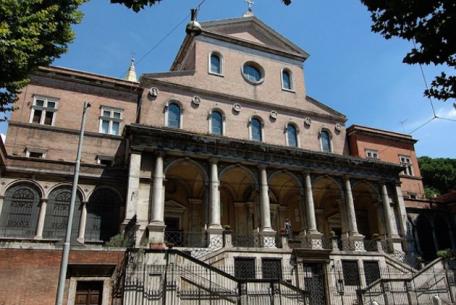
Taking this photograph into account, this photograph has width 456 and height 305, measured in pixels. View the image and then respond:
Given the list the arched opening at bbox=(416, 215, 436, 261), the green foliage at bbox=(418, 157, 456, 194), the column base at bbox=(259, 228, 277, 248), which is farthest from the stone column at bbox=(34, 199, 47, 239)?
the green foliage at bbox=(418, 157, 456, 194)

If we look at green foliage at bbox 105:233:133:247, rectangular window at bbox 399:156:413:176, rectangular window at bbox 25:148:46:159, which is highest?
rectangular window at bbox 399:156:413:176

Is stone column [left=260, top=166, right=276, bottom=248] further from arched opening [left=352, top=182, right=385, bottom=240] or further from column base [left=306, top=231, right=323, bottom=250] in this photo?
arched opening [left=352, top=182, right=385, bottom=240]

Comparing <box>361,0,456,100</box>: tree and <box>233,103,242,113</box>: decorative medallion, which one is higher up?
<box>233,103,242,113</box>: decorative medallion

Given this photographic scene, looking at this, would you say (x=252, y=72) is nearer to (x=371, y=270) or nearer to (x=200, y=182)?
(x=200, y=182)

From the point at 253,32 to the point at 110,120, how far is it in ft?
46.3

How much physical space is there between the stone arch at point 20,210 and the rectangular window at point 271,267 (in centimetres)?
1237

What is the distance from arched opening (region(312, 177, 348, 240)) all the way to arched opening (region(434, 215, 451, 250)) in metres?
8.33

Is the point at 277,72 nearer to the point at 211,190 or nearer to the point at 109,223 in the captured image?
the point at 211,190

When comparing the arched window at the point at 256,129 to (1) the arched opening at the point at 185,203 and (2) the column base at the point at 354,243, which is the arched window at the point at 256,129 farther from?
(2) the column base at the point at 354,243

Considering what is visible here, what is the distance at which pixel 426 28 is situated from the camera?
7.97 metres

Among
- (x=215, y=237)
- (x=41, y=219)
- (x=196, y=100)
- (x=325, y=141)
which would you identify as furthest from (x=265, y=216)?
(x=41, y=219)

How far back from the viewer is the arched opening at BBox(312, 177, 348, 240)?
2673cm

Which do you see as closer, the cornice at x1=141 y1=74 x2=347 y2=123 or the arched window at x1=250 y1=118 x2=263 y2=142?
the cornice at x1=141 y1=74 x2=347 y2=123

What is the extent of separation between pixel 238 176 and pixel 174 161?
5.25m
